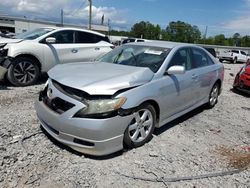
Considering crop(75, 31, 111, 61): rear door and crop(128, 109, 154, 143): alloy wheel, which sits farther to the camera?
crop(75, 31, 111, 61): rear door

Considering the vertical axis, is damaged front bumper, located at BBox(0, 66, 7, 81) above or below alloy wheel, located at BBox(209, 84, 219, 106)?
above

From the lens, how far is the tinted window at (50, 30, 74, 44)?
25.1 feet

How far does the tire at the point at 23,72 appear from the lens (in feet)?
21.9

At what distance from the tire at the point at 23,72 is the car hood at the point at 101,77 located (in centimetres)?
297

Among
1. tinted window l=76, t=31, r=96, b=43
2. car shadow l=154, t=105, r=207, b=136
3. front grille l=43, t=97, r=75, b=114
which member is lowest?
car shadow l=154, t=105, r=207, b=136

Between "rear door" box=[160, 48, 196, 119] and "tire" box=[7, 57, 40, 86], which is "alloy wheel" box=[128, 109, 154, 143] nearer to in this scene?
"rear door" box=[160, 48, 196, 119]

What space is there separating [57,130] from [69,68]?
115cm

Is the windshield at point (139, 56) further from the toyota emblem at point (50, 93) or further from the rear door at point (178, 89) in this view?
Answer: the toyota emblem at point (50, 93)

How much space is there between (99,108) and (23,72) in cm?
444

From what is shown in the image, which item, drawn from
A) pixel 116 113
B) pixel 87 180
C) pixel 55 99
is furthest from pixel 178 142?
pixel 55 99

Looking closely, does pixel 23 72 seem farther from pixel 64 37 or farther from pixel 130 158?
pixel 130 158

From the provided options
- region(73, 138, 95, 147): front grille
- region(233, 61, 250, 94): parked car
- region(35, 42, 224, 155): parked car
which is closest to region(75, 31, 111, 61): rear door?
region(35, 42, 224, 155): parked car

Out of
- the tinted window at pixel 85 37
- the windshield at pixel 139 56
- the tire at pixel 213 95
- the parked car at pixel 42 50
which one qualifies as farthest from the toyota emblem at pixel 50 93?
the tinted window at pixel 85 37

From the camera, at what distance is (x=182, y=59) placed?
4.81 metres
